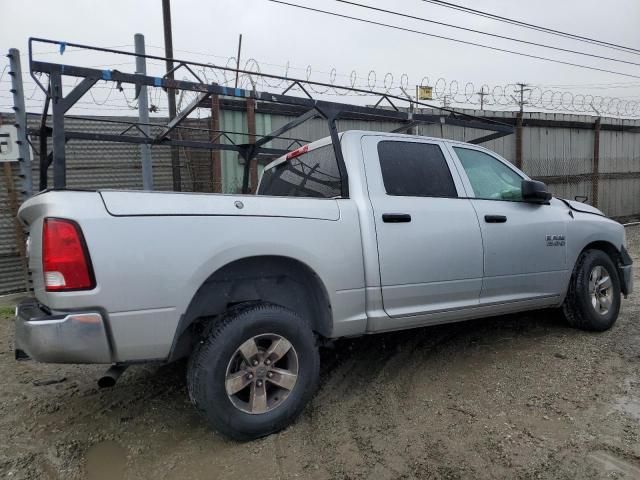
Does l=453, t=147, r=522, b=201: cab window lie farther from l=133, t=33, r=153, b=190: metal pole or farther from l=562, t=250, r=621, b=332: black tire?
l=133, t=33, r=153, b=190: metal pole

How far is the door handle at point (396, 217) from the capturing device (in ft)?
11.2

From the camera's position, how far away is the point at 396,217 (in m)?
Answer: 3.45

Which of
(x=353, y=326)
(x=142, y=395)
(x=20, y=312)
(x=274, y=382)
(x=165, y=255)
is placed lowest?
(x=142, y=395)

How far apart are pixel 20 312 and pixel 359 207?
2079 millimetres

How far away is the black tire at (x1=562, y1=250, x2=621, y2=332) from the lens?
462 centimetres

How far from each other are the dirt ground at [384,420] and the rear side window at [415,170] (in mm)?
1414

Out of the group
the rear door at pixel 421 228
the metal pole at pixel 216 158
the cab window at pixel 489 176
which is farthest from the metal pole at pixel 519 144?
the rear door at pixel 421 228

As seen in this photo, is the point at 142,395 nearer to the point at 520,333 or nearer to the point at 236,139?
the point at 520,333

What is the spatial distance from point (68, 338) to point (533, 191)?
354 cm

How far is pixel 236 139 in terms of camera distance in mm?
7961

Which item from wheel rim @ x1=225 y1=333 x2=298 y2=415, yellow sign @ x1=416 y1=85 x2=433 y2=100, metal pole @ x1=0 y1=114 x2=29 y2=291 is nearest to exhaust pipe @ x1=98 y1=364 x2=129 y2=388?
wheel rim @ x1=225 y1=333 x2=298 y2=415

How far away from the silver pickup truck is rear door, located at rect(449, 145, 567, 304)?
0.01m

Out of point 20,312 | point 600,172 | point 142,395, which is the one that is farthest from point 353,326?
point 600,172

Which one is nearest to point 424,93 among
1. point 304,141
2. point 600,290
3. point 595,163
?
point 595,163
